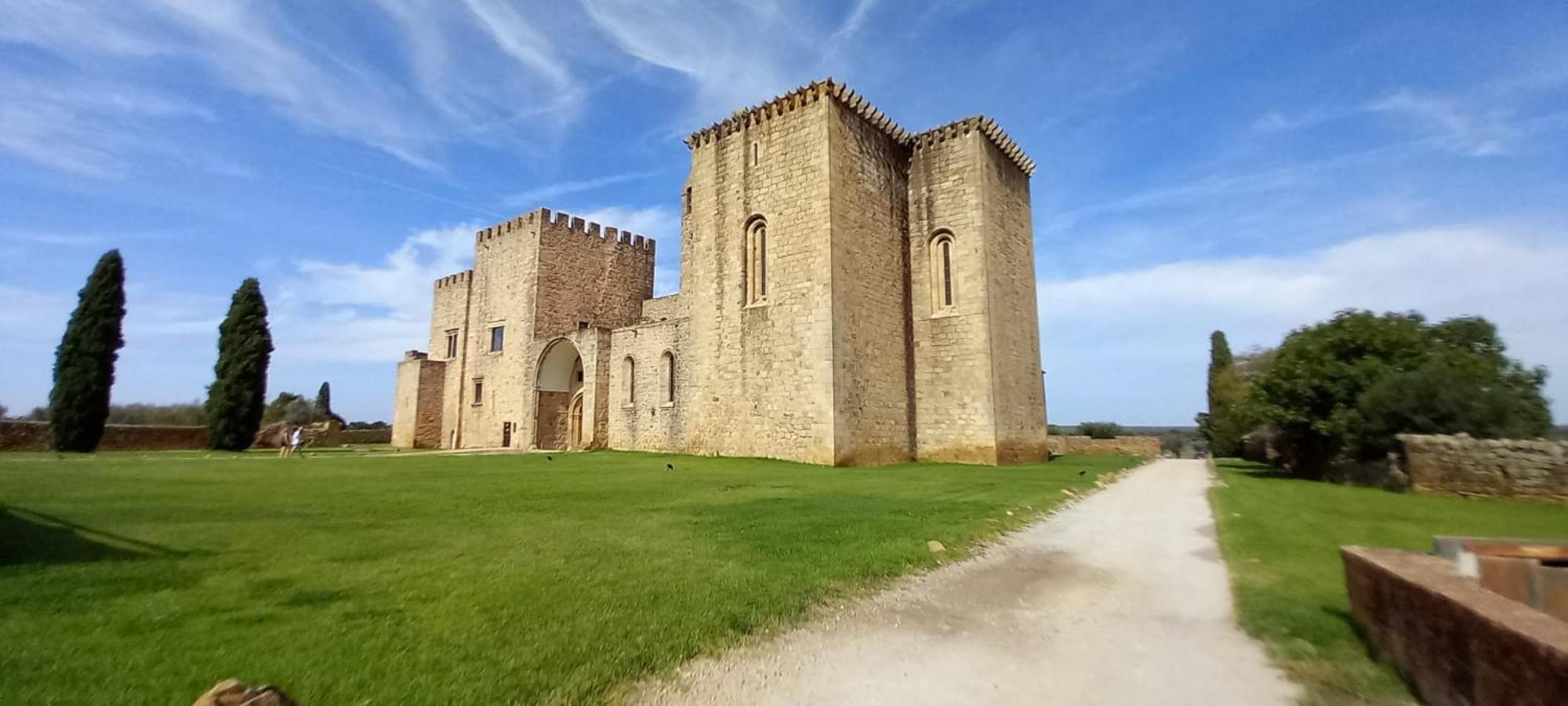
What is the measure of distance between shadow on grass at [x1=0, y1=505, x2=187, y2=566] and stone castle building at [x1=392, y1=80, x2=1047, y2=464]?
14.1m

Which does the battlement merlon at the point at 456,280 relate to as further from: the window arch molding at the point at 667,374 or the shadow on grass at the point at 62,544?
the shadow on grass at the point at 62,544

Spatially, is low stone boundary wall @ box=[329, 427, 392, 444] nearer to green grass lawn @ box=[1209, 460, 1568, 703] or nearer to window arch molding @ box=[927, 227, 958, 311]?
window arch molding @ box=[927, 227, 958, 311]

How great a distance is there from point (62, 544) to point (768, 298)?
632 inches

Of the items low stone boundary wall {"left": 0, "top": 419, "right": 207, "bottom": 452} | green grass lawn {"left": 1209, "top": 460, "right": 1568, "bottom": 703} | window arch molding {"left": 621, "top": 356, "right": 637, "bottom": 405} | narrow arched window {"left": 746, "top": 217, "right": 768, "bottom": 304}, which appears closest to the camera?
green grass lawn {"left": 1209, "top": 460, "right": 1568, "bottom": 703}

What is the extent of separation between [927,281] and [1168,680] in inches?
761

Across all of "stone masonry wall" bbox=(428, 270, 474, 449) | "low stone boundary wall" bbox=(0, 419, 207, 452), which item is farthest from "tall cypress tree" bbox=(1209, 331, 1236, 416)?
"low stone boundary wall" bbox=(0, 419, 207, 452)

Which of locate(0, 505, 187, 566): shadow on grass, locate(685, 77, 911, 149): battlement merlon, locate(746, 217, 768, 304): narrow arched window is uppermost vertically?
locate(685, 77, 911, 149): battlement merlon

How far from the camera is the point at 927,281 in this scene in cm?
2270

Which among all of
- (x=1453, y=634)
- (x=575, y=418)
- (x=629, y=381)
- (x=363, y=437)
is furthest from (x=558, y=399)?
(x=1453, y=634)

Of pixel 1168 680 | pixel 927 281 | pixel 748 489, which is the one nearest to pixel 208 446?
pixel 748 489

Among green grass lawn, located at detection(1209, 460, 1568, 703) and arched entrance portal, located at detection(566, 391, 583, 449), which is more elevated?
arched entrance portal, located at detection(566, 391, 583, 449)

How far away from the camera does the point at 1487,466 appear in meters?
13.5

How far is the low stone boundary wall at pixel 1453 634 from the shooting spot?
2570mm

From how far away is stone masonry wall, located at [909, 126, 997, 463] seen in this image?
21078mm
